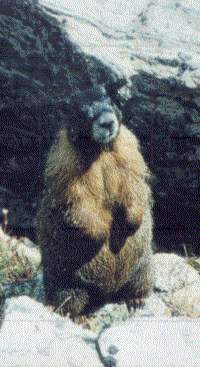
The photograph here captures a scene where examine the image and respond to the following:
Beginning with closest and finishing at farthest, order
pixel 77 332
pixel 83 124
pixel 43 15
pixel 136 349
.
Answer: pixel 136 349 → pixel 77 332 → pixel 83 124 → pixel 43 15

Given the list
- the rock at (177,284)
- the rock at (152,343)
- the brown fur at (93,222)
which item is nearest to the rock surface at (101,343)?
the rock at (152,343)

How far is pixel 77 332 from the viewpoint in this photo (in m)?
4.54

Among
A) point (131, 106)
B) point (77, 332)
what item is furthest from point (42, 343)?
point (131, 106)

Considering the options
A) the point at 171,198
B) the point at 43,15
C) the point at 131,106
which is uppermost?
the point at 43,15

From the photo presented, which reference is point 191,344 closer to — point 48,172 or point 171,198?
point 48,172

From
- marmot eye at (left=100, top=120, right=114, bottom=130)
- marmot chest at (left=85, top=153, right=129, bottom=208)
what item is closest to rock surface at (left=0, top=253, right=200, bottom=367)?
marmot chest at (left=85, top=153, right=129, bottom=208)

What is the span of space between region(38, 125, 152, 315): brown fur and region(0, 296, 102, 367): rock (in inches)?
55.3

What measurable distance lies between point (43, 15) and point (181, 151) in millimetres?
1825

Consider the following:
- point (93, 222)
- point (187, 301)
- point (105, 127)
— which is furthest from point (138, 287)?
point (105, 127)

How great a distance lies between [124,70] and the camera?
6492mm

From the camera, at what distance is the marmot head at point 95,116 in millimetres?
5508

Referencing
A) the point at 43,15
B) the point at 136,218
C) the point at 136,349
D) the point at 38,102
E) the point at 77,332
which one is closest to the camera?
the point at 136,349

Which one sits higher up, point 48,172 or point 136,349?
point 136,349

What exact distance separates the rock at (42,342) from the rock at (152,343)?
0.11m
